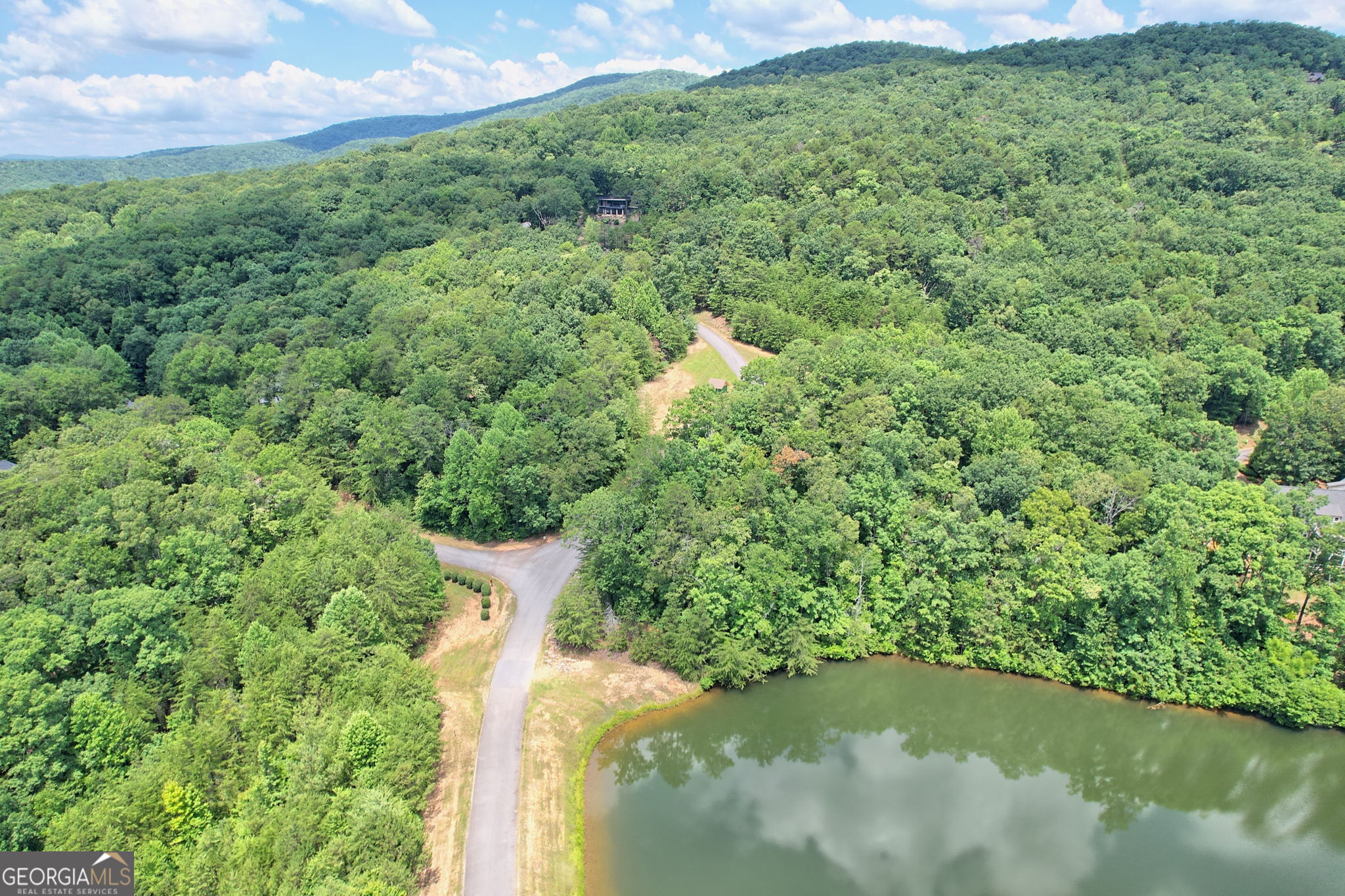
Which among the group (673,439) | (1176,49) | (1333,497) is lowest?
(673,439)

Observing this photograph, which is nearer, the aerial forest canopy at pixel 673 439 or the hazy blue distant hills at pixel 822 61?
the aerial forest canopy at pixel 673 439

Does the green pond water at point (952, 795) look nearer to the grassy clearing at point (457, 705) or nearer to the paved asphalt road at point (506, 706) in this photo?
the paved asphalt road at point (506, 706)

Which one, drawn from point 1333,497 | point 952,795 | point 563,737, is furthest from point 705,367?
point 1333,497

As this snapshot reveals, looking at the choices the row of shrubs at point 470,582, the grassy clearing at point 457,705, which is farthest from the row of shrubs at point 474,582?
the grassy clearing at point 457,705

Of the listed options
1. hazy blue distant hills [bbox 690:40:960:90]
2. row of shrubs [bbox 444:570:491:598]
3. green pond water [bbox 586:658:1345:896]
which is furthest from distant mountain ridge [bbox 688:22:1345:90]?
row of shrubs [bbox 444:570:491:598]

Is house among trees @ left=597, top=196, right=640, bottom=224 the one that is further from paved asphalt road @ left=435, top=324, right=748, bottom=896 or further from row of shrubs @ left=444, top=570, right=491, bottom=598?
row of shrubs @ left=444, top=570, right=491, bottom=598

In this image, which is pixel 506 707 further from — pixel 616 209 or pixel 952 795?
pixel 616 209

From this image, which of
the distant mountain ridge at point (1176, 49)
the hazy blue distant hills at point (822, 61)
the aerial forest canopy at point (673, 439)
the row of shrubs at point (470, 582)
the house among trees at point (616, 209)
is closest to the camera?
the aerial forest canopy at point (673, 439)

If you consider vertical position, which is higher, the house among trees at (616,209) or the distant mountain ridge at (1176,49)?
the distant mountain ridge at (1176,49)
